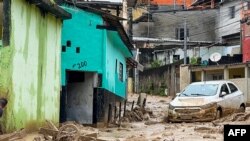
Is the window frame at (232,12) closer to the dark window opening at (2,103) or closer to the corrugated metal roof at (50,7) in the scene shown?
the corrugated metal roof at (50,7)

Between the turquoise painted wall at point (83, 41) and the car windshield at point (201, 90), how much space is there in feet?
14.0

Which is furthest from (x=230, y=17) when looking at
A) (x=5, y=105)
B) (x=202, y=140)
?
(x=5, y=105)

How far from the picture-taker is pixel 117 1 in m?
19.9

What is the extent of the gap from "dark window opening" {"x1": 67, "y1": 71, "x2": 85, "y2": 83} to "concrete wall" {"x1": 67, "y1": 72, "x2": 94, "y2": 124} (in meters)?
0.12

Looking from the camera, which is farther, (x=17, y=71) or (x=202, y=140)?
(x=202, y=140)

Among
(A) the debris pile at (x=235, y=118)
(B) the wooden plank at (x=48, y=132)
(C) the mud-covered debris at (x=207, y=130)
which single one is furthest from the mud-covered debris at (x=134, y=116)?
(B) the wooden plank at (x=48, y=132)

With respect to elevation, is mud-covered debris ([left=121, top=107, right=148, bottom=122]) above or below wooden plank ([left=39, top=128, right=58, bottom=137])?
below

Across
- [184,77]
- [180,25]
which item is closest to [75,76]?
[184,77]

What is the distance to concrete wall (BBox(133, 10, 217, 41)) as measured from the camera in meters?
50.6

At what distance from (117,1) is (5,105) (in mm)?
10964

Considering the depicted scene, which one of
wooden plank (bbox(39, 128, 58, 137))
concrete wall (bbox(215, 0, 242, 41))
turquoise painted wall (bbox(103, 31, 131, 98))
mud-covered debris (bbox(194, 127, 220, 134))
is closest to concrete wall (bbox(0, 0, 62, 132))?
wooden plank (bbox(39, 128, 58, 137))

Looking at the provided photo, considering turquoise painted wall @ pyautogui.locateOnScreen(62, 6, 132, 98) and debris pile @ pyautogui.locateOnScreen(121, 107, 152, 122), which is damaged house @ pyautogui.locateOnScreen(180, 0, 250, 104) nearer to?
debris pile @ pyautogui.locateOnScreen(121, 107, 152, 122)

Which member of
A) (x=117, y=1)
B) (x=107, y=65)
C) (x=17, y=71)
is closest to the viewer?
(x=17, y=71)

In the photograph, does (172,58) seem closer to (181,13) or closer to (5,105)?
(181,13)
